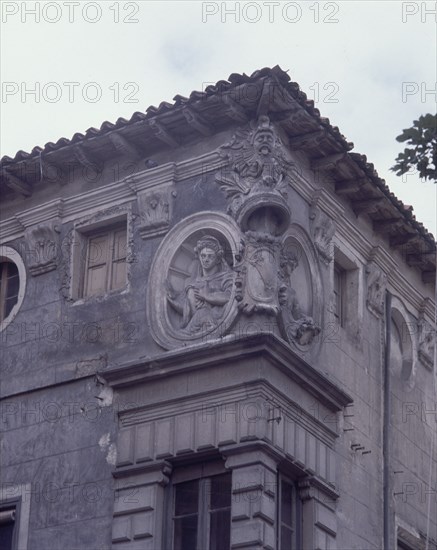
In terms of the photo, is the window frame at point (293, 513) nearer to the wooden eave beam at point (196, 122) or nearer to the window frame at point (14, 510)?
the window frame at point (14, 510)

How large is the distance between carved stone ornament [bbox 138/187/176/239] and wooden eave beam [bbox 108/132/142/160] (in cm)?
71

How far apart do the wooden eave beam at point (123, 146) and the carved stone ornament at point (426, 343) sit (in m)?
6.43

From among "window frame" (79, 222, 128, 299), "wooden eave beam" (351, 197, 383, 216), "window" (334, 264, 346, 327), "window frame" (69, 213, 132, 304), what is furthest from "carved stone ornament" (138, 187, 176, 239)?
"wooden eave beam" (351, 197, 383, 216)

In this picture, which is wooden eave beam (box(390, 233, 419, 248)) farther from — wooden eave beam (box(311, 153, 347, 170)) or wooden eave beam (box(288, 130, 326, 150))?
wooden eave beam (box(288, 130, 326, 150))

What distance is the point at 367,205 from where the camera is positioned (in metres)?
27.5

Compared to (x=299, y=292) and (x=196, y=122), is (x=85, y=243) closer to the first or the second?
(x=196, y=122)

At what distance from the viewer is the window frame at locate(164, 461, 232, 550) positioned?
23.2 m

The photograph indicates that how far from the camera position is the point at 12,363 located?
26.4 meters

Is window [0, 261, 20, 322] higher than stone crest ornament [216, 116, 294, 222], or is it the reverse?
stone crest ornament [216, 116, 294, 222]

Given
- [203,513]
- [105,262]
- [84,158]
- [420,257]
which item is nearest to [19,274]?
[105,262]

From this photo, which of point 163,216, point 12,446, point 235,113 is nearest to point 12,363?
point 12,446

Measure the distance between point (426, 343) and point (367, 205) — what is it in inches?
130

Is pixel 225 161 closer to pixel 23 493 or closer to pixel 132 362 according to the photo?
pixel 132 362

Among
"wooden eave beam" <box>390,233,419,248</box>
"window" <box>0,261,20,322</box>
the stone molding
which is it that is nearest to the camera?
the stone molding
